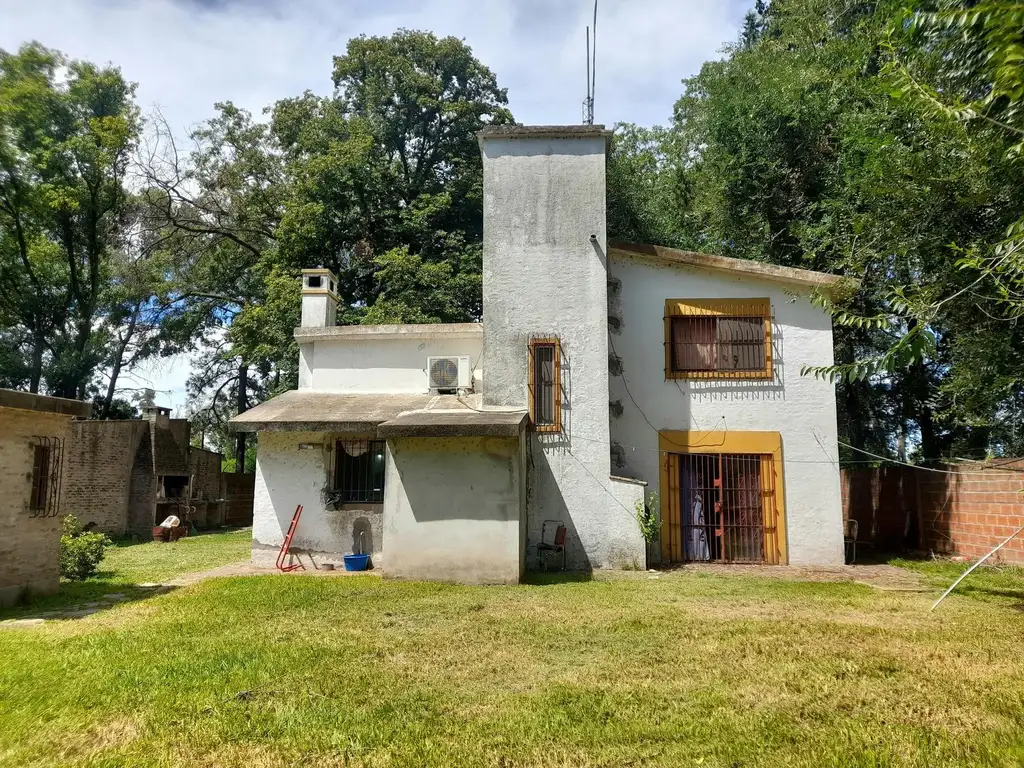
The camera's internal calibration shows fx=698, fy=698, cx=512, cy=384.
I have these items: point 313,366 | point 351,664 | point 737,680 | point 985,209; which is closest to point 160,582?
point 313,366

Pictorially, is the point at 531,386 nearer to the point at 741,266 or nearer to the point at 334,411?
the point at 334,411

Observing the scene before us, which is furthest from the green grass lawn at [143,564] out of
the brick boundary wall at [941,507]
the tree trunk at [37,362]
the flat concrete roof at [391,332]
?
the brick boundary wall at [941,507]

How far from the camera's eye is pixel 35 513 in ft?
28.2

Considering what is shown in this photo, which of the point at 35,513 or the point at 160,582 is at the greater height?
the point at 35,513

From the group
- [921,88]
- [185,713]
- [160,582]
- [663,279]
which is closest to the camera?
[185,713]

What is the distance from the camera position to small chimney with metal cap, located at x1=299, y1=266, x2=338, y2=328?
47.6ft

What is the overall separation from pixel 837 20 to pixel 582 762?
21357 millimetres

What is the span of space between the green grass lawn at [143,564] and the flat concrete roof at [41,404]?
92.3 inches

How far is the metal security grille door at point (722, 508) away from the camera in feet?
39.5

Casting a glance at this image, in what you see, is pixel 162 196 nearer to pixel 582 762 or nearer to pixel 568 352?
pixel 568 352

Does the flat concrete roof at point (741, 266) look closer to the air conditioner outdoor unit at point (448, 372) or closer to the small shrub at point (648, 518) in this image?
Result: the air conditioner outdoor unit at point (448, 372)

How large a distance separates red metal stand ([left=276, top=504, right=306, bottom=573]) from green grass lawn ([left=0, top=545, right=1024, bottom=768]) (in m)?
3.31

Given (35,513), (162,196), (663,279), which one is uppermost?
(162,196)

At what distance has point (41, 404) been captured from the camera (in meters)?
8.44
